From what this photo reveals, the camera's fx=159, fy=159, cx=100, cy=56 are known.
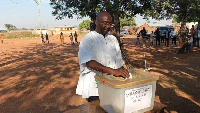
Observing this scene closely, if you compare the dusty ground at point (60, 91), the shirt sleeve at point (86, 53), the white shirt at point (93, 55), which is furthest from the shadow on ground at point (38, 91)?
the shirt sleeve at point (86, 53)

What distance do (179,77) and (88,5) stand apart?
374 cm

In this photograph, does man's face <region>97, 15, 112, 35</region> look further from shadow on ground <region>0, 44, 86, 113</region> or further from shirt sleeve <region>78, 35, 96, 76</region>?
shadow on ground <region>0, 44, 86, 113</region>

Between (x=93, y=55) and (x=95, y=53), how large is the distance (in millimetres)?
63

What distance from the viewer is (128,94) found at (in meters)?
1.09

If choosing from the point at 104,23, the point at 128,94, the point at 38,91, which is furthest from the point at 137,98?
the point at 38,91

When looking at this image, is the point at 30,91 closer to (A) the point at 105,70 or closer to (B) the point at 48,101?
(B) the point at 48,101

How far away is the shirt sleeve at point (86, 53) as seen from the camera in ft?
4.55

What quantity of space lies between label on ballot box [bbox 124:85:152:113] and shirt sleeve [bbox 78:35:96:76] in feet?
1.52

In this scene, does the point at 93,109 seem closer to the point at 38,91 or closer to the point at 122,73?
the point at 122,73

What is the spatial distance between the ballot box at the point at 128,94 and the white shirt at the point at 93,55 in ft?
0.87

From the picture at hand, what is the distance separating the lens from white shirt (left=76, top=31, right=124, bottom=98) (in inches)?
56.7

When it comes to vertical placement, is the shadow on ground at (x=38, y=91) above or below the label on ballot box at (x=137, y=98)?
below

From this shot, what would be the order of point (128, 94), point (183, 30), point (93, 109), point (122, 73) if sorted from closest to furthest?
point (128, 94), point (122, 73), point (93, 109), point (183, 30)

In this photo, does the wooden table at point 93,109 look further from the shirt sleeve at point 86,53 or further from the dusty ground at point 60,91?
the dusty ground at point 60,91
